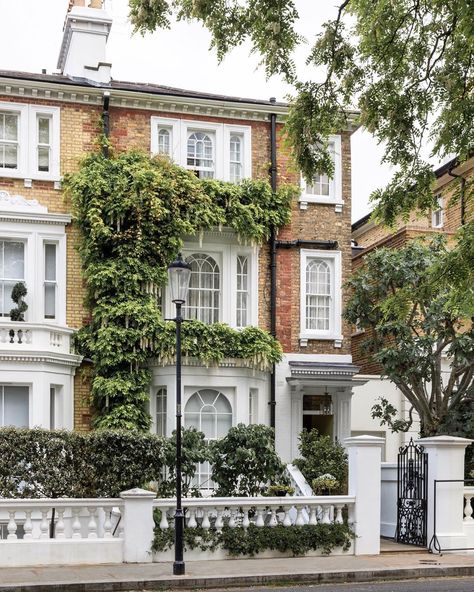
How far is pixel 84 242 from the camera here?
83.8 feet

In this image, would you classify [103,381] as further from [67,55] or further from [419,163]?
[419,163]

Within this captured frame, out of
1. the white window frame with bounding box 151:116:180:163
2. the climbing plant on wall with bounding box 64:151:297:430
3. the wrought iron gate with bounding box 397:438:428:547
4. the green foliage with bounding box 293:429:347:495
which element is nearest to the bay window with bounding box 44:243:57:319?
the climbing plant on wall with bounding box 64:151:297:430

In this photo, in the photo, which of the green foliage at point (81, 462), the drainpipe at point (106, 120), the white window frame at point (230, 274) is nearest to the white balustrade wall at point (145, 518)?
the green foliage at point (81, 462)

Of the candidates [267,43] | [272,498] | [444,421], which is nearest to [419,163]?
[267,43]

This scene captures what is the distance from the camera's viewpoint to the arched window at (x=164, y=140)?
2707 centimetres

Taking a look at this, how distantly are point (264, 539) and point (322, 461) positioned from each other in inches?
159

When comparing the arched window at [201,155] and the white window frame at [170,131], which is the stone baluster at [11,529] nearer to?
the white window frame at [170,131]

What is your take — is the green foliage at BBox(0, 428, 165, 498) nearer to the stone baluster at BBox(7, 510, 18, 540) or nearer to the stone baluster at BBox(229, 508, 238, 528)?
the stone baluster at BBox(7, 510, 18, 540)

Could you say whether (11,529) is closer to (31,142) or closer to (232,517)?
(232,517)

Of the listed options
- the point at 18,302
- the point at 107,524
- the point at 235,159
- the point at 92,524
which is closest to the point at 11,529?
the point at 92,524

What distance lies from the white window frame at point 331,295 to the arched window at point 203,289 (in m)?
2.16

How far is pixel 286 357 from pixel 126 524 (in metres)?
9.44

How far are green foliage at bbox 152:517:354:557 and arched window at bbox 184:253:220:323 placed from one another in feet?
25.8

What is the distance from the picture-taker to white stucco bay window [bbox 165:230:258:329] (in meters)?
26.6
